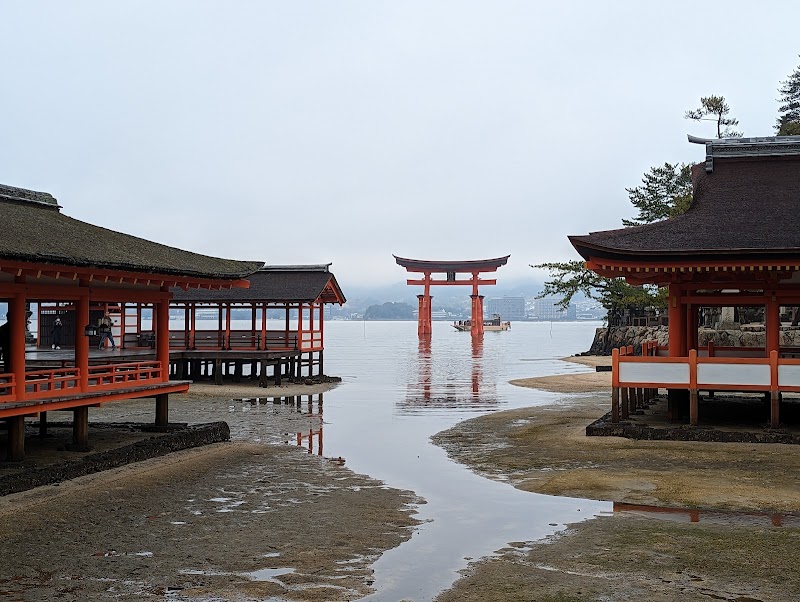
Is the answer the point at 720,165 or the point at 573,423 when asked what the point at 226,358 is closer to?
the point at 573,423

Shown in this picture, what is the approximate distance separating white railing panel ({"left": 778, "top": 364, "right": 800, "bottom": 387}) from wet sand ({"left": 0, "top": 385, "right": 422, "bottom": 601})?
9.64m

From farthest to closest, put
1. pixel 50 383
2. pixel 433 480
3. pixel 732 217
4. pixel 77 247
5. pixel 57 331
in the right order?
pixel 57 331 → pixel 732 217 → pixel 77 247 → pixel 50 383 → pixel 433 480

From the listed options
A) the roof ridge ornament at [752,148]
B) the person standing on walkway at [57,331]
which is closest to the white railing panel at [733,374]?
the roof ridge ornament at [752,148]

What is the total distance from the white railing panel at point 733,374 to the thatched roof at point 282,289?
2176cm

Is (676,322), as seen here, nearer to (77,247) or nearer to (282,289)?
(77,247)

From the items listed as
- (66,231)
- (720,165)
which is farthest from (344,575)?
(720,165)

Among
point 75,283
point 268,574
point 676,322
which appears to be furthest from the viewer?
point 676,322

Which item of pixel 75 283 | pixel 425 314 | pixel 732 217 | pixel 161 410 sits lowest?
pixel 161 410

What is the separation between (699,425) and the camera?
19.8 meters

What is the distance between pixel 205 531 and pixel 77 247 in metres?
6.99

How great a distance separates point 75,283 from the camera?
16.5m

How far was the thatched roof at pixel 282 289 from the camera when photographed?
38.1 meters

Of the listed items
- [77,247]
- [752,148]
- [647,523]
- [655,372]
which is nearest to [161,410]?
[77,247]

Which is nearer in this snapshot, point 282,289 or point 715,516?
point 715,516
